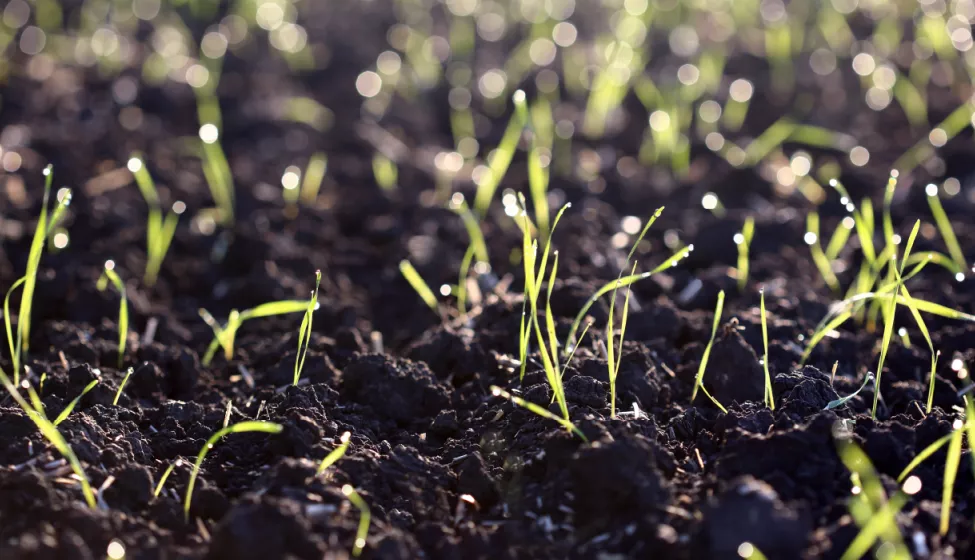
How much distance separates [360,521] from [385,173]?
174cm

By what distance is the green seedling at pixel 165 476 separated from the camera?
1576mm

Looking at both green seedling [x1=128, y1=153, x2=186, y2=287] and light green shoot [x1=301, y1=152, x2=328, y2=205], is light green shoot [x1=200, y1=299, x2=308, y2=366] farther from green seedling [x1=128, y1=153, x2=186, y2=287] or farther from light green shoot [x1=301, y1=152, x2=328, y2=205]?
light green shoot [x1=301, y1=152, x2=328, y2=205]

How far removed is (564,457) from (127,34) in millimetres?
3582

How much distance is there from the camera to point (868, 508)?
1.42m

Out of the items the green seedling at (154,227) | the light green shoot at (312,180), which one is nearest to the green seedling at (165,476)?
the green seedling at (154,227)

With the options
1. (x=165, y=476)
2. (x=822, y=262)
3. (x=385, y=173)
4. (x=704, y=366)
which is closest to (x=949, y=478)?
(x=704, y=366)

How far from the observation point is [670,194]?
292 centimetres

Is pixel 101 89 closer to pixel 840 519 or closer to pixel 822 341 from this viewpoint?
pixel 822 341

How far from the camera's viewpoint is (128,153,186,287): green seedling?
8.22 feet

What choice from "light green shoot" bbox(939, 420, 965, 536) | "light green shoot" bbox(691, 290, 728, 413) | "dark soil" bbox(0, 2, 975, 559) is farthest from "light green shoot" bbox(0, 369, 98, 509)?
"light green shoot" bbox(939, 420, 965, 536)

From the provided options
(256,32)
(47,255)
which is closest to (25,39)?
(256,32)

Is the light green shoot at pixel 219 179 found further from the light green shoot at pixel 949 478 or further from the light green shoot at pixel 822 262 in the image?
the light green shoot at pixel 949 478

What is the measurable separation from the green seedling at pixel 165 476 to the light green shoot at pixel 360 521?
1.10ft

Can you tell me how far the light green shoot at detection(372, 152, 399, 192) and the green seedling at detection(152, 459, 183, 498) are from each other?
4.98 feet
